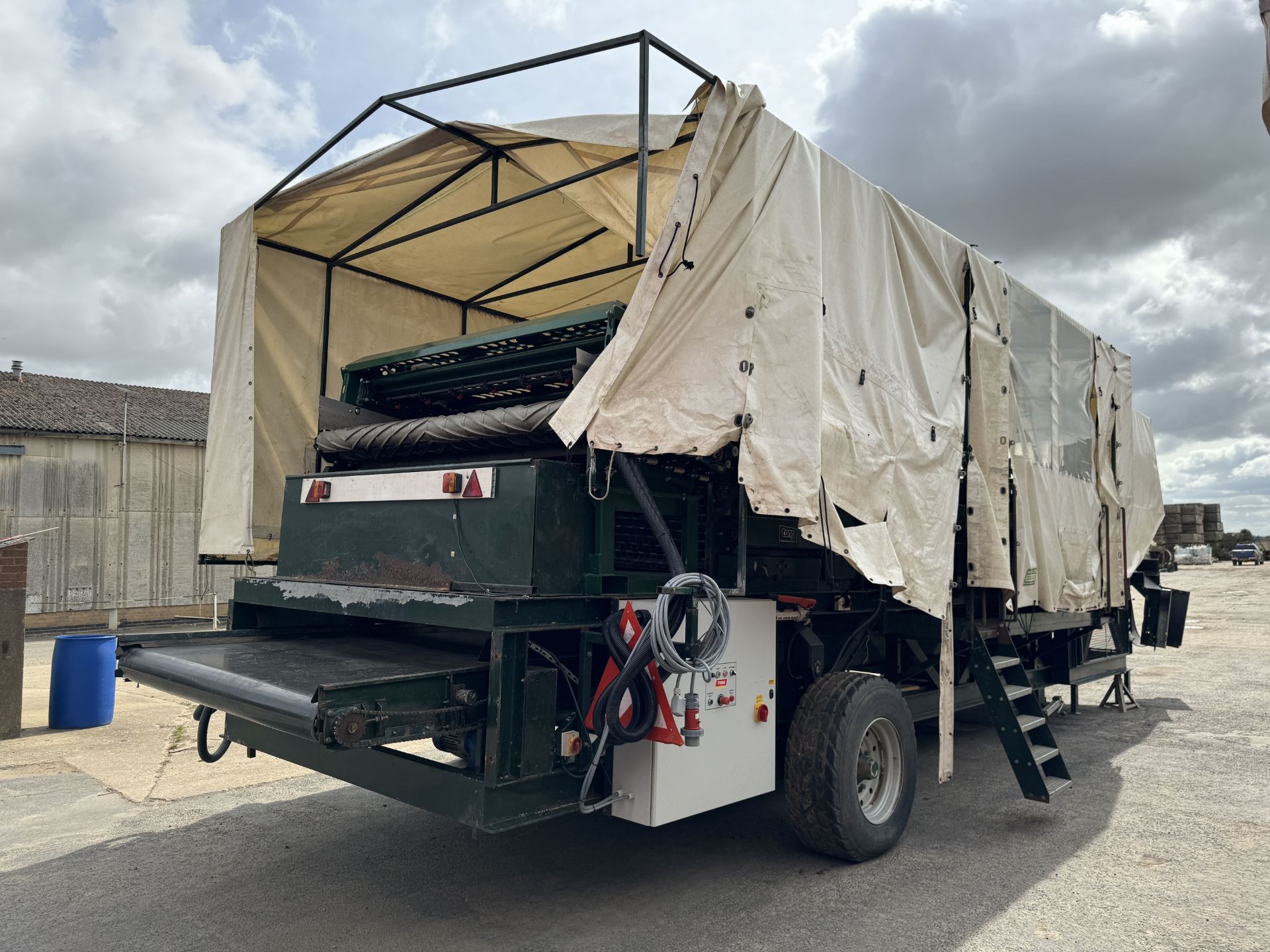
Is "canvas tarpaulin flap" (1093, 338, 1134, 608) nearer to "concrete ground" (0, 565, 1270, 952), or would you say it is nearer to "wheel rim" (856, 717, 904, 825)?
"concrete ground" (0, 565, 1270, 952)

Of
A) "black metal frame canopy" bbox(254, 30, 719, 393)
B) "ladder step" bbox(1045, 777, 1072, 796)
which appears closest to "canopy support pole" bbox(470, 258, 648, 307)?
"black metal frame canopy" bbox(254, 30, 719, 393)

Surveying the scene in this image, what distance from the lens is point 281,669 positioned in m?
3.80

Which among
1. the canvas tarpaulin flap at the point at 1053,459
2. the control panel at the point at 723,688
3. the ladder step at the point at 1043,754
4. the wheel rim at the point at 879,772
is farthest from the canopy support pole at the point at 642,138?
the ladder step at the point at 1043,754

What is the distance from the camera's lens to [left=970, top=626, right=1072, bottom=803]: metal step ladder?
5348 mm

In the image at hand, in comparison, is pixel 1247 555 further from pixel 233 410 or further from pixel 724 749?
pixel 233 410

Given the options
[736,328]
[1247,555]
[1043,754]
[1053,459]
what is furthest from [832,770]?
[1247,555]

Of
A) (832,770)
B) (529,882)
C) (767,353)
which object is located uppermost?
(767,353)

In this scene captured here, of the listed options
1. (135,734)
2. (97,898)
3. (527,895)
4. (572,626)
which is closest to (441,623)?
(572,626)

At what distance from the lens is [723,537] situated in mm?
4727

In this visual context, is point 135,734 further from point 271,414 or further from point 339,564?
point 339,564

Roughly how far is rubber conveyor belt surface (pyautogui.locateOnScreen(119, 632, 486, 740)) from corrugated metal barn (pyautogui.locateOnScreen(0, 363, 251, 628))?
16.8 metres

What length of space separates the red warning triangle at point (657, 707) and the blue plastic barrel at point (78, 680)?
19.8ft

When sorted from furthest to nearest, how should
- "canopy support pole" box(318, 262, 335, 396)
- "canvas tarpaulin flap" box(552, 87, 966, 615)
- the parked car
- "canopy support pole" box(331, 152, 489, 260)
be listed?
the parked car < "canopy support pole" box(318, 262, 335, 396) < "canopy support pole" box(331, 152, 489, 260) < "canvas tarpaulin flap" box(552, 87, 966, 615)

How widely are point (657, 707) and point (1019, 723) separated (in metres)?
2.83
